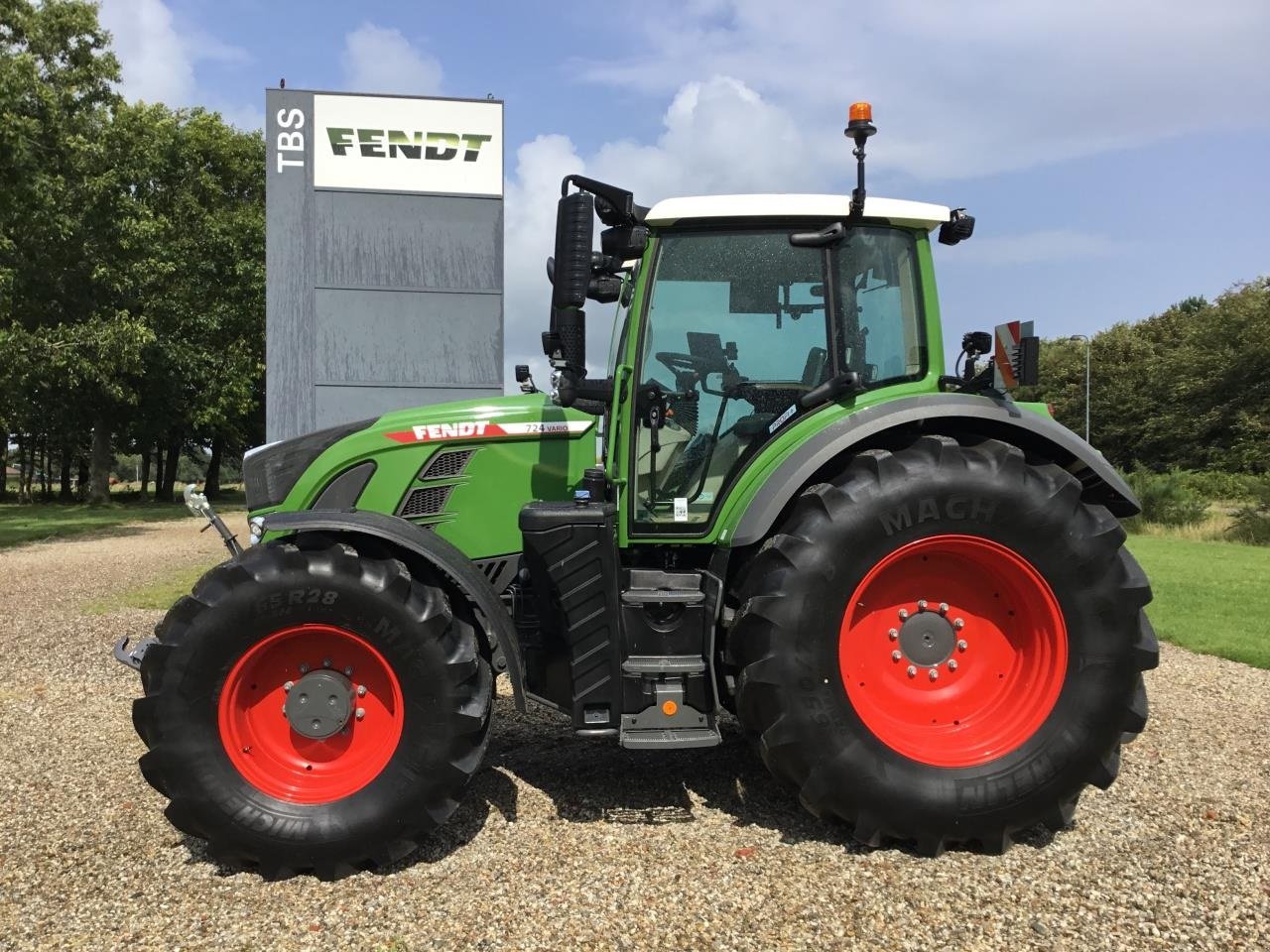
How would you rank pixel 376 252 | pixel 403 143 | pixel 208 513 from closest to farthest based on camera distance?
pixel 208 513
pixel 403 143
pixel 376 252

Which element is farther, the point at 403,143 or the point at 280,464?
the point at 403,143

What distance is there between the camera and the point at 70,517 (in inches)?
859

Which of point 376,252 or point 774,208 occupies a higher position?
point 376,252

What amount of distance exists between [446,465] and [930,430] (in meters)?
2.03

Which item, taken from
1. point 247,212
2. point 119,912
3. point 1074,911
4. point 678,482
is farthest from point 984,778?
point 247,212

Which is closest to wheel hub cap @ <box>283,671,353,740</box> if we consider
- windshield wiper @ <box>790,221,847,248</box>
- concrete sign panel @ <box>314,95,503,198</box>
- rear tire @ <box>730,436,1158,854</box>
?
rear tire @ <box>730,436,1158,854</box>

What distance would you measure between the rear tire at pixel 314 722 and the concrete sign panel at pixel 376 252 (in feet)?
18.1

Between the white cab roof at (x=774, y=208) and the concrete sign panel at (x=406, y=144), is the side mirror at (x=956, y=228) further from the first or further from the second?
the concrete sign panel at (x=406, y=144)

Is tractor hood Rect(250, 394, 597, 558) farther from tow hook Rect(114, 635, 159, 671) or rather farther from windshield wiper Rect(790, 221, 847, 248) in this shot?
windshield wiper Rect(790, 221, 847, 248)

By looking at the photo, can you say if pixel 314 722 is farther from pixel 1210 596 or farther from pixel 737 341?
pixel 1210 596

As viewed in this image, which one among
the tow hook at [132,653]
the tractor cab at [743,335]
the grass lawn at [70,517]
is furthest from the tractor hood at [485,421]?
the grass lawn at [70,517]

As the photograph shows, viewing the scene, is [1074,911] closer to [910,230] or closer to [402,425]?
[910,230]

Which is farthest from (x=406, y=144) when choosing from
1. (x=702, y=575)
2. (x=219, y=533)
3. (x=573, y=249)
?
(x=702, y=575)

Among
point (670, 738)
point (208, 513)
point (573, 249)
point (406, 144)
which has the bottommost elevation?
point (670, 738)
